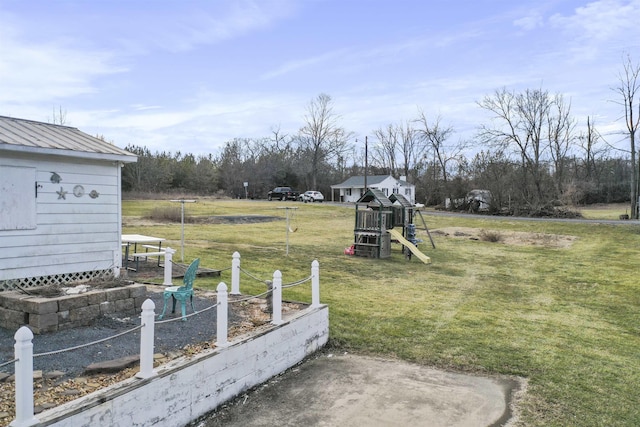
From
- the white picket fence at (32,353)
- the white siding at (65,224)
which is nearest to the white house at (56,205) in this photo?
the white siding at (65,224)

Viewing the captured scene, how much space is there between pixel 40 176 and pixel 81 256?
54.2 inches

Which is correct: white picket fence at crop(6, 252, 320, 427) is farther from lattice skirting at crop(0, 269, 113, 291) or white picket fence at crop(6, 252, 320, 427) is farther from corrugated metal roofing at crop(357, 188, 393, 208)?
corrugated metal roofing at crop(357, 188, 393, 208)

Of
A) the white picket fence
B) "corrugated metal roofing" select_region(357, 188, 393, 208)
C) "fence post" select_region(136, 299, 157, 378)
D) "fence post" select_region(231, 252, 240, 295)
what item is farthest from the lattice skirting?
"corrugated metal roofing" select_region(357, 188, 393, 208)

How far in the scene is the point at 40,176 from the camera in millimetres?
6746

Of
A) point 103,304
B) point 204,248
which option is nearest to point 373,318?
point 103,304

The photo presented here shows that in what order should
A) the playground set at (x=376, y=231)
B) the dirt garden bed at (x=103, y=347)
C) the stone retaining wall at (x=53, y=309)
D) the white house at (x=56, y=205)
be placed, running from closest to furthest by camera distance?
1. the dirt garden bed at (x=103, y=347)
2. the stone retaining wall at (x=53, y=309)
3. the white house at (x=56, y=205)
4. the playground set at (x=376, y=231)

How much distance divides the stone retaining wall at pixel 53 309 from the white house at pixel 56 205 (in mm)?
681

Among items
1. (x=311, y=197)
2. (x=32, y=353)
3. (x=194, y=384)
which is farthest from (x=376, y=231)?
(x=311, y=197)

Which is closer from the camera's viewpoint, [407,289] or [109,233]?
[109,233]

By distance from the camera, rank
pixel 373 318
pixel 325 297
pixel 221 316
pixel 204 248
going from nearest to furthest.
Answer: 1. pixel 221 316
2. pixel 373 318
3. pixel 325 297
4. pixel 204 248

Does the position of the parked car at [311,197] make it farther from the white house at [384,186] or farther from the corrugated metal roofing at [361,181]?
the corrugated metal roofing at [361,181]

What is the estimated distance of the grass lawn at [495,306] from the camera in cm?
616

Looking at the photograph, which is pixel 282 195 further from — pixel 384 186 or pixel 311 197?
pixel 384 186

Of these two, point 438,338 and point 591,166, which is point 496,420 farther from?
point 591,166
